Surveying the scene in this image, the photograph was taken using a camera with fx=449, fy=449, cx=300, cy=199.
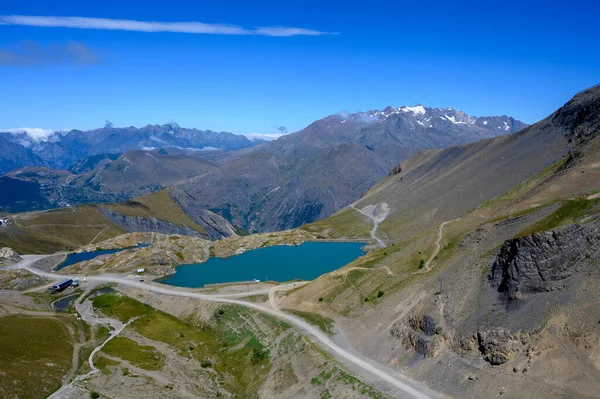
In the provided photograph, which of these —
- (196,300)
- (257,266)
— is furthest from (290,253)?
(196,300)

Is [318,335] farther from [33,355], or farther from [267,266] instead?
[267,266]

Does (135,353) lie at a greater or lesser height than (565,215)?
lesser

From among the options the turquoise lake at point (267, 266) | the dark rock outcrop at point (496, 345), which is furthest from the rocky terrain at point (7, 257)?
the dark rock outcrop at point (496, 345)

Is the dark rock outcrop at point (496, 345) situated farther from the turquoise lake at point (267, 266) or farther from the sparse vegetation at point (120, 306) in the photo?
the turquoise lake at point (267, 266)

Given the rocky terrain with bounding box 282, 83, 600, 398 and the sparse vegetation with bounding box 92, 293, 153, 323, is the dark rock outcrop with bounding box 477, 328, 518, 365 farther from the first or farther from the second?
the sparse vegetation with bounding box 92, 293, 153, 323

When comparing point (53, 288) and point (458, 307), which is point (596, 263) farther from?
point (53, 288)

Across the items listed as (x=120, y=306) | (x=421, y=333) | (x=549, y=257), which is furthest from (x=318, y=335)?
(x=120, y=306)
